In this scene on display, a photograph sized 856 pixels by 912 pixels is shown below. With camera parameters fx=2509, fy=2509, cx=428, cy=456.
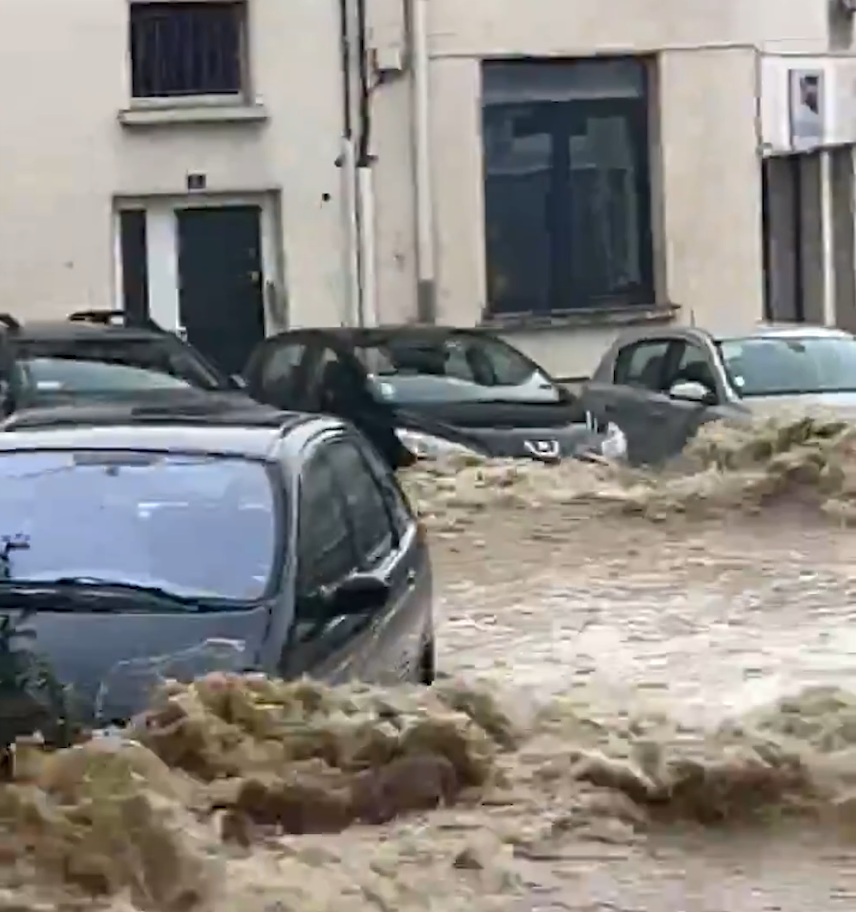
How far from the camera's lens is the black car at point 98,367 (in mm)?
14812

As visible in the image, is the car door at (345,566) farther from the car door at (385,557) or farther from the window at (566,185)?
the window at (566,185)

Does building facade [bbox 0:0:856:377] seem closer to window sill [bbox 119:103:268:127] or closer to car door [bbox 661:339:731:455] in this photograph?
window sill [bbox 119:103:268:127]

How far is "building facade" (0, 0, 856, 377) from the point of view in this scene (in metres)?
21.7

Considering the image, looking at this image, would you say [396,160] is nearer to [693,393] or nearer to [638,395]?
[638,395]

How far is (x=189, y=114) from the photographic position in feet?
71.6

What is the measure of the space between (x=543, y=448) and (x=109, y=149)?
7.61m

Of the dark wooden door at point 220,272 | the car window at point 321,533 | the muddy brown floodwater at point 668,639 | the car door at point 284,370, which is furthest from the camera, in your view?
the dark wooden door at point 220,272

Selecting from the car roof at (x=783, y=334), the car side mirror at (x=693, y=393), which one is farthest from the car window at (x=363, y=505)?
the car roof at (x=783, y=334)

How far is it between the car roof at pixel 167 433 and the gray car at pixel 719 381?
711cm

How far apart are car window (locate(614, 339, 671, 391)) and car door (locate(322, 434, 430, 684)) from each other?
8.50 m

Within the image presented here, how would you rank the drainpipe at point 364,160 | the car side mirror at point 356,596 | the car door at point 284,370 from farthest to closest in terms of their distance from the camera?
the drainpipe at point 364,160 → the car door at point 284,370 → the car side mirror at point 356,596

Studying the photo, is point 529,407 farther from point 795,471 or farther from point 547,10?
point 547,10

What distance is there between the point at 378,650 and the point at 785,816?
1687mm

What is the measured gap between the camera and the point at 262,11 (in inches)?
866
